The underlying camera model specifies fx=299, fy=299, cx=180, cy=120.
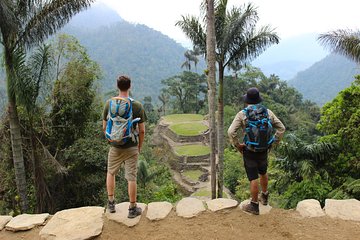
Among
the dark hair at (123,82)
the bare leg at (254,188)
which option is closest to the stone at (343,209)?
the bare leg at (254,188)

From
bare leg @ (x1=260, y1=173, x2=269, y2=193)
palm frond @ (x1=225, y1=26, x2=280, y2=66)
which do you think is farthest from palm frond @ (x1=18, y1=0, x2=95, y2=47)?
bare leg @ (x1=260, y1=173, x2=269, y2=193)

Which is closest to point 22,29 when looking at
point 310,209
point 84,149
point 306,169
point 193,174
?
point 84,149

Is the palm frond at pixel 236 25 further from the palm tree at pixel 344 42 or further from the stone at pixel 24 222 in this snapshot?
the stone at pixel 24 222

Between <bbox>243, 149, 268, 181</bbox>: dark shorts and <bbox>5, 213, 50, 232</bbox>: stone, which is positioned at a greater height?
<bbox>243, 149, 268, 181</bbox>: dark shorts

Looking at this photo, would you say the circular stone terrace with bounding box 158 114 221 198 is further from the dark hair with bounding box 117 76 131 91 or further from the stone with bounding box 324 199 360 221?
the dark hair with bounding box 117 76 131 91

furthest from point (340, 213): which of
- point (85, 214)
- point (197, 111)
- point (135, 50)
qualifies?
point (135, 50)

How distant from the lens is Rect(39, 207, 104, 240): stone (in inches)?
121

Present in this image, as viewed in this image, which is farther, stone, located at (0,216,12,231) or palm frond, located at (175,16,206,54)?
palm frond, located at (175,16,206,54)

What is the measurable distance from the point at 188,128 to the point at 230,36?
66.5ft

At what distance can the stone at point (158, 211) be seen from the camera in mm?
3396

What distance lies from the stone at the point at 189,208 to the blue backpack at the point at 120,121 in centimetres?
111

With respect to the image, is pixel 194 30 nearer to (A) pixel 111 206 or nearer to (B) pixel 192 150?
(A) pixel 111 206

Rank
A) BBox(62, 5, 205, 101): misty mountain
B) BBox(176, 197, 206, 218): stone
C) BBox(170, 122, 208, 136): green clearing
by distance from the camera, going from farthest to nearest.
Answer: BBox(62, 5, 205, 101): misty mountain → BBox(170, 122, 208, 136): green clearing → BBox(176, 197, 206, 218): stone

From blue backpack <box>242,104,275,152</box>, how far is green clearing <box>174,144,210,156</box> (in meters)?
19.8
